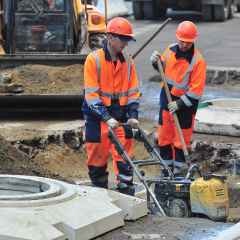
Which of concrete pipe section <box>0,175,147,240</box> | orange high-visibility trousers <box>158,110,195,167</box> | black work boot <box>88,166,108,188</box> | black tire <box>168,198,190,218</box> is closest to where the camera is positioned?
concrete pipe section <box>0,175,147,240</box>

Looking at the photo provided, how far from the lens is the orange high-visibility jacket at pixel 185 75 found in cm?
872

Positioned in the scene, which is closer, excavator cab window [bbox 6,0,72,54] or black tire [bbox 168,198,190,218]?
black tire [bbox 168,198,190,218]

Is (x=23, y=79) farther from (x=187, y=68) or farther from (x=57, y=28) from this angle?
(x=187, y=68)

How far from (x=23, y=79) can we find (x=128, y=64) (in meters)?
4.47

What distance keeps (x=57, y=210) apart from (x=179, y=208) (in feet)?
6.26

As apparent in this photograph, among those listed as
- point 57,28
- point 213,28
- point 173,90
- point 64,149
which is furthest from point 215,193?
point 213,28

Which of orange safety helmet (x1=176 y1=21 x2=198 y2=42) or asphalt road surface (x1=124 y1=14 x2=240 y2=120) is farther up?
orange safety helmet (x1=176 y1=21 x2=198 y2=42)

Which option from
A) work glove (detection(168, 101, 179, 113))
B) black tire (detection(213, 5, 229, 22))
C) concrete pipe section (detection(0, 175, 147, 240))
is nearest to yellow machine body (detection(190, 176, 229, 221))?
concrete pipe section (detection(0, 175, 147, 240))

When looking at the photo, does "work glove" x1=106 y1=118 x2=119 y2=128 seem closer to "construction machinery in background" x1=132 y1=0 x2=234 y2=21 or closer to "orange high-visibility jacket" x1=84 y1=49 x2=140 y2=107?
"orange high-visibility jacket" x1=84 y1=49 x2=140 y2=107

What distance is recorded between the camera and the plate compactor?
6.91 meters

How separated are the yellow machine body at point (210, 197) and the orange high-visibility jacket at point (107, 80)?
52.9 inches

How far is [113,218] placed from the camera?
5.89 metres

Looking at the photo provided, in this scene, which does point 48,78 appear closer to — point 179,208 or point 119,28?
point 119,28

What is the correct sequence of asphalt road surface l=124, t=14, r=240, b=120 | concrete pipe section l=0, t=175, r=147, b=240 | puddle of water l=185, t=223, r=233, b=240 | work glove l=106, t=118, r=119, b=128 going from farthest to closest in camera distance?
asphalt road surface l=124, t=14, r=240, b=120 < work glove l=106, t=118, r=119, b=128 < puddle of water l=185, t=223, r=233, b=240 < concrete pipe section l=0, t=175, r=147, b=240
